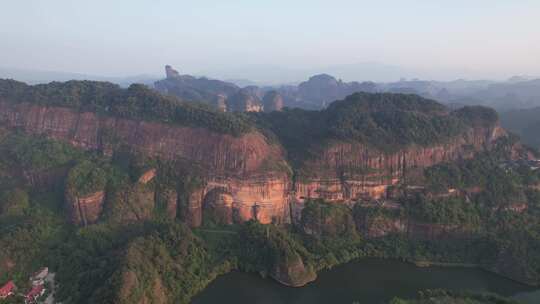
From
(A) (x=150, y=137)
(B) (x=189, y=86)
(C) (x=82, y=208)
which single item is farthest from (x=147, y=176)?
(B) (x=189, y=86)

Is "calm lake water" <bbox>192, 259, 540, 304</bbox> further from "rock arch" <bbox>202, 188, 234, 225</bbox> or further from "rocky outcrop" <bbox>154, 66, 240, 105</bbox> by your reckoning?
"rocky outcrop" <bbox>154, 66, 240, 105</bbox>

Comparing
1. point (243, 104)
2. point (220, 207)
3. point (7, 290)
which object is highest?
point (243, 104)

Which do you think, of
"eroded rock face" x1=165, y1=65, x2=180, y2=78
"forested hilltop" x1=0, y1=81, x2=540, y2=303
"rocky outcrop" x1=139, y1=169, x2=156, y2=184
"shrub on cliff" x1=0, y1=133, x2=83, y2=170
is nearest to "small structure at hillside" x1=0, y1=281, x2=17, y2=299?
"forested hilltop" x1=0, y1=81, x2=540, y2=303

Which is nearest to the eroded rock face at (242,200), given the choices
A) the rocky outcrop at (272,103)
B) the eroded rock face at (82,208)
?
the eroded rock face at (82,208)

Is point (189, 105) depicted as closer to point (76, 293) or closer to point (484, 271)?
point (76, 293)

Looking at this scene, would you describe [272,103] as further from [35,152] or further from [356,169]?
[35,152]

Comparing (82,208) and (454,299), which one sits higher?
(82,208)
